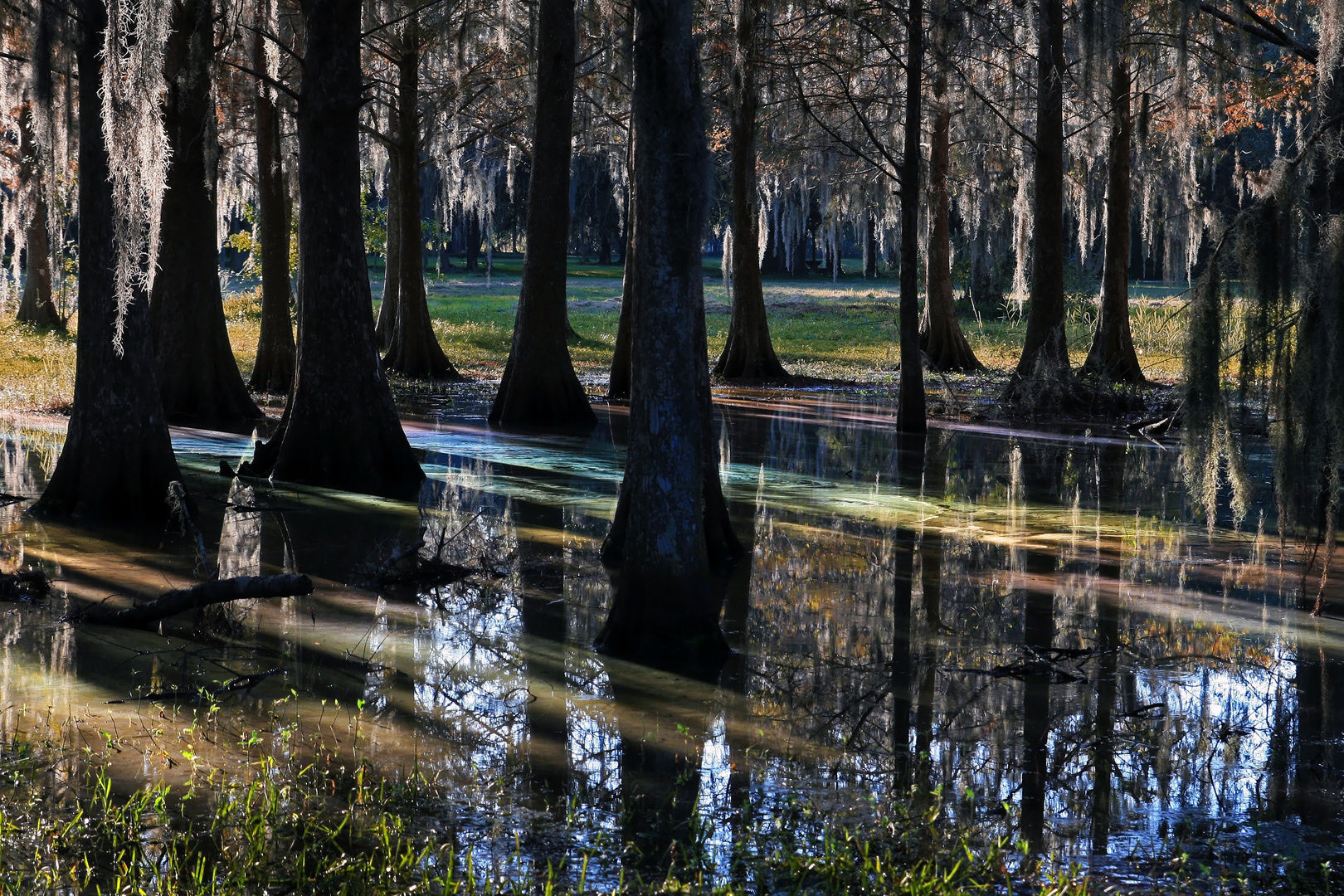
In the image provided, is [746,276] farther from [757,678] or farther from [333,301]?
[757,678]

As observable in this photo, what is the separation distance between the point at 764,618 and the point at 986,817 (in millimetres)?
3004

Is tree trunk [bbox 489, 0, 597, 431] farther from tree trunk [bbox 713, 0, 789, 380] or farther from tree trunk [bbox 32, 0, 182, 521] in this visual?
tree trunk [bbox 32, 0, 182, 521]

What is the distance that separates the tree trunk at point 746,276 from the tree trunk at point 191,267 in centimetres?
811

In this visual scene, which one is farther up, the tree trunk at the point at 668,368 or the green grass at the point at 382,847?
the tree trunk at the point at 668,368

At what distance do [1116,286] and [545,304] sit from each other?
10.8 meters

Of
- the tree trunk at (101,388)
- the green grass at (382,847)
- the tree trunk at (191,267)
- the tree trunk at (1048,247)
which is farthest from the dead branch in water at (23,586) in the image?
the tree trunk at (1048,247)

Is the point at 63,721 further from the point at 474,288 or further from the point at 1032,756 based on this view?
the point at 474,288

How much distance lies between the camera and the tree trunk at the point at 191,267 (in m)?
14.4

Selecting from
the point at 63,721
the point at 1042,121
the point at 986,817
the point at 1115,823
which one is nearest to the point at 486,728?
the point at 63,721

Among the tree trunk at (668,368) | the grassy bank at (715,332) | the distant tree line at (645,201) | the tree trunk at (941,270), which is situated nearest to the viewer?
the tree trunk at (668,368)

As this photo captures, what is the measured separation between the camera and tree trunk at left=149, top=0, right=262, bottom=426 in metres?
14.4

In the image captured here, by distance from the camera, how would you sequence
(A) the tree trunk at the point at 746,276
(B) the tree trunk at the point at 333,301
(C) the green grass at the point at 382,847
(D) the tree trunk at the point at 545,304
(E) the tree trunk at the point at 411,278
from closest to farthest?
(C) the green grass at the point at 382,847
(B) the tree trunk at the point at 333,301
(D) the tree trunk at the point at 545,304
(A) the tree trunk at the point at 746,276
(E) the tree trunk at the point at 411,278

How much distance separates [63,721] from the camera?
5352 millimetres

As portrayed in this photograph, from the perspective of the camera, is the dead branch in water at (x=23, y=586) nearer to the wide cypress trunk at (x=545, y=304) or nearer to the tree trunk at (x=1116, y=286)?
the wide cypress trunk at (x=545, y=304)
